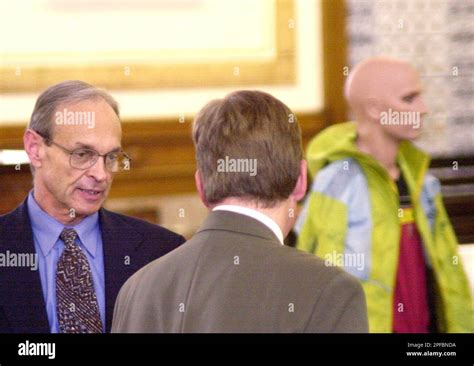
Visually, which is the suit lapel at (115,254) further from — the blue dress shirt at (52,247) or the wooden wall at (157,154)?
the wooden wall at (157,154)

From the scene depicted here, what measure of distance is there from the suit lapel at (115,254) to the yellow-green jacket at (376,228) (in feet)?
1.42

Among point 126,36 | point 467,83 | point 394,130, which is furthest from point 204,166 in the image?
point 467,83

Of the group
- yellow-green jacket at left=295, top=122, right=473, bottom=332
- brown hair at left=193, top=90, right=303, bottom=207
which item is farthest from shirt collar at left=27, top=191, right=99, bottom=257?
brown hair at left=193, top=90, right=303, bottom=207

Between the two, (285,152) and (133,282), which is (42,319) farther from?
(285,152)

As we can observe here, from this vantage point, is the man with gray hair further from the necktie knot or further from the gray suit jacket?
the gray suit jacket

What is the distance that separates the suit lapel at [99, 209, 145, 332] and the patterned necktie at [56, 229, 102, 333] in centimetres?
4

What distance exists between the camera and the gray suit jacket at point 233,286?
4.57 ft

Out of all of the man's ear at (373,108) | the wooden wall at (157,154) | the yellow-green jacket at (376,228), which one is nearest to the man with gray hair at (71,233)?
the yellow-green jacket at (376,228)

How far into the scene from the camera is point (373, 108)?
2250 millimetres

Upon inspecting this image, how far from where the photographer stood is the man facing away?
1.39 meters

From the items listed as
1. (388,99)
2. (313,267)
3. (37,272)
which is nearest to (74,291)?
(37,272)

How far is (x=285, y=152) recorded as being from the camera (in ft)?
4.87

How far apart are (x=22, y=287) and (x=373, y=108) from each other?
3.29ft
